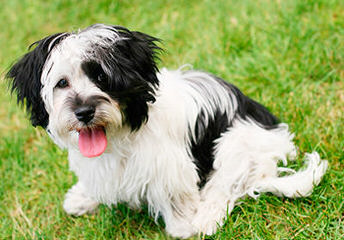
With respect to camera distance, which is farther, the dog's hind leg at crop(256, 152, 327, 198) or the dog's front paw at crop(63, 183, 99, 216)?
the dog's front paw at crop(63, 183, 99, 216)

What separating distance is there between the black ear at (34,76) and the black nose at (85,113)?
28 cm

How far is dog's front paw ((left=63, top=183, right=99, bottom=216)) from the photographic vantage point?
326 centimetres

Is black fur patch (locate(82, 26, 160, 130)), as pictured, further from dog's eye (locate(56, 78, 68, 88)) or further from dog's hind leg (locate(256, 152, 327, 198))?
dog's hind leg (locate(256, 152, 327, 198))

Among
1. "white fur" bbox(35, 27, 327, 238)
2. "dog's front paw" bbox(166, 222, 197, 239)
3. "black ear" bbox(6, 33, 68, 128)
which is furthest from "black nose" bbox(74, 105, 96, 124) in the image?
"dog's front paw" bbox(166, 222, 197, 239)

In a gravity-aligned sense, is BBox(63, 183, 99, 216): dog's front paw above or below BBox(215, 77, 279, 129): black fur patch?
below

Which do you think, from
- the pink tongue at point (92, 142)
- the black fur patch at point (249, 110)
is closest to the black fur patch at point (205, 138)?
the black fur patch at point (249, 110)

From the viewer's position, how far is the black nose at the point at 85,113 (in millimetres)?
2238

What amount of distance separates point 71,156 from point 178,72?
953 mm

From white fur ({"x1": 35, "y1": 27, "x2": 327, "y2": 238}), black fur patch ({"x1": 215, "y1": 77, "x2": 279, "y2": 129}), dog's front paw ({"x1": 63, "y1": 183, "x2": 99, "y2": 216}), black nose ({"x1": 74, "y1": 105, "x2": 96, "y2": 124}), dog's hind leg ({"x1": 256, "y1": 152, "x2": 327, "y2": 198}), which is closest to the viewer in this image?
black nose ({"x1": 74, "y1": 105, "x2": 96, "y2": 124})

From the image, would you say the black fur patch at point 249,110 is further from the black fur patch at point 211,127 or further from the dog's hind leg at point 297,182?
the dog's hind leg at point 297,182

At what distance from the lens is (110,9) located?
5.47 m

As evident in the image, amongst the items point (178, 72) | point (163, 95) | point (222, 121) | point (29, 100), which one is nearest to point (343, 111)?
point (222, 121)

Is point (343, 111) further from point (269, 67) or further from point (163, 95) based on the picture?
point (163, 95)

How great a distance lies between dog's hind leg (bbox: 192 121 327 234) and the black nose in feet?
3.42
